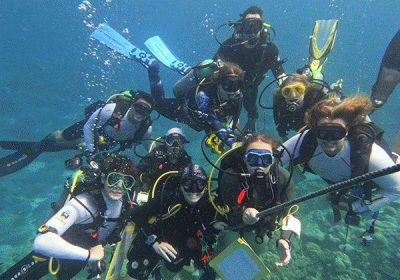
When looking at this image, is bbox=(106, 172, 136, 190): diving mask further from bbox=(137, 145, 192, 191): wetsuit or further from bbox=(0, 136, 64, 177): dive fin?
bbox=(0, 136, 64, 177): dive fin

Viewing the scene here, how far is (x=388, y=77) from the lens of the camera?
6246 mm

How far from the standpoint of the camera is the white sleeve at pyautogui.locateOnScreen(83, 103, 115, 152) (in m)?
6.63

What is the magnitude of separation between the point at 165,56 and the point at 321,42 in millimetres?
7016

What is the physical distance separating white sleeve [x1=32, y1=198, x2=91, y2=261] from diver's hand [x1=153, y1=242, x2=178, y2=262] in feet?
3.57

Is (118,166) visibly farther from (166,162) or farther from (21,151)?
(21,151)

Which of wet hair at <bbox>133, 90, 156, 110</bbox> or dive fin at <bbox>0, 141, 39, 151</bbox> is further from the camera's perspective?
dive fin at <bbox>0, 141, 39, 151</bbox>

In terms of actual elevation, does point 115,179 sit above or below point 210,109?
below

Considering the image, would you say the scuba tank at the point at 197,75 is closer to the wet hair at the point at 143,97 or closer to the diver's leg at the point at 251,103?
the wet hair at the point at 143,97

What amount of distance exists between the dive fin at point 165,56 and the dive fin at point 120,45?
30.8 inches

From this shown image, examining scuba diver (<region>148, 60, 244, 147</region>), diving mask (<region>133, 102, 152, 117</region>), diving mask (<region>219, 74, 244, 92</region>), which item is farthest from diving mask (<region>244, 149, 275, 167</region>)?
diving mask (<region>133, 102, 152, 117</region>)

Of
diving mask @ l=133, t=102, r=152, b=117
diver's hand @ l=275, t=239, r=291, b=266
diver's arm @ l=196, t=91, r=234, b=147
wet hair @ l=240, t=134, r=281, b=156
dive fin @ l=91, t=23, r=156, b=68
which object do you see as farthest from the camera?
dive fin @ l=91, t=23, r=156, b=68

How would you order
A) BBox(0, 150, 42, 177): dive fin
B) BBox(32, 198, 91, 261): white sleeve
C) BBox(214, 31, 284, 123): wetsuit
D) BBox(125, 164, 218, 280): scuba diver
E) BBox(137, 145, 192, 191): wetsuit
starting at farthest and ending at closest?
1. BBox(0, 150, 42, 177): dive fin
2. BBox(214, 31, 284, 123): wetsuit
3. BBox(137, 145, 192, 191): wetsuit
4. BBox(125, 164, 218, 280): scuba diver
5. BBox(32, 198, 91, 261): white sleeve

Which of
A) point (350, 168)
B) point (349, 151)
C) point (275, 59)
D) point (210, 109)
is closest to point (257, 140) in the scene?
point (349, 151)

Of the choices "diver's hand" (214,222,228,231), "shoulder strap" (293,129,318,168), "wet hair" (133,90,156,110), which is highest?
"wet hair" (133,90,156,110)
